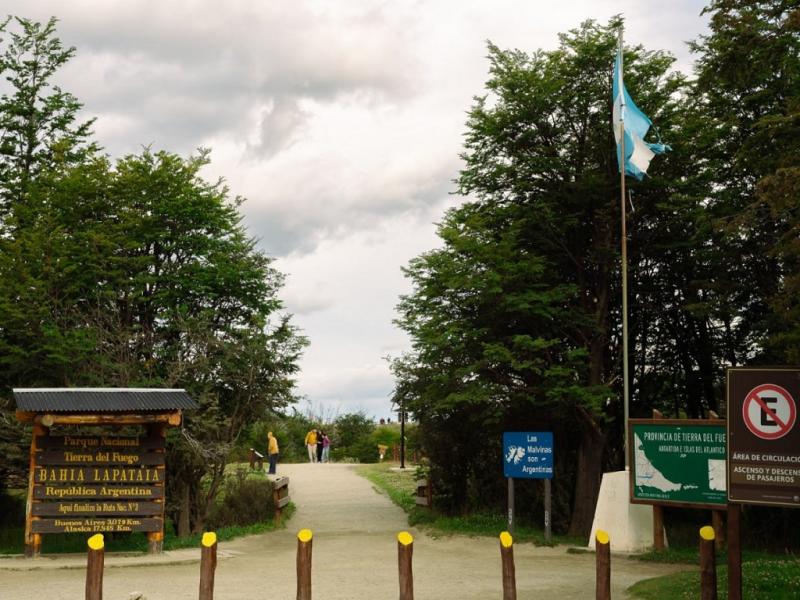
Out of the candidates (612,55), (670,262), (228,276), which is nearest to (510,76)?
(612,55)

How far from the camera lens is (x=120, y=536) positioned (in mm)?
22344

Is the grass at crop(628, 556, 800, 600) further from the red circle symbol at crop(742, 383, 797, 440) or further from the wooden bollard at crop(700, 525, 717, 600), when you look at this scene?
the red circle symbol at crop(742, 383, 797, 440)

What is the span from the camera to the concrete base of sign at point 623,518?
19.1 m

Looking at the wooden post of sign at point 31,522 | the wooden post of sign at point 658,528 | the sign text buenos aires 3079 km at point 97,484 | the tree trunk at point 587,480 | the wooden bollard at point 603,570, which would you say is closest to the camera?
the wooden bollard at point 603,570

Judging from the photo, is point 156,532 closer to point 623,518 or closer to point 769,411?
point 623,518

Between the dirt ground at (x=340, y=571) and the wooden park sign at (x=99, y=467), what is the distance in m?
0.76

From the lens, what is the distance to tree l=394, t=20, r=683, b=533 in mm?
23125

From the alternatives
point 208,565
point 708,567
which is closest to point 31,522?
point 208,565

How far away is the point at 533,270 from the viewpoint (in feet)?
74.7

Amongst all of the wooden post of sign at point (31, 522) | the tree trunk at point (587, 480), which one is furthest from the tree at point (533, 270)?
the wooden post of sign at point (31, 522)

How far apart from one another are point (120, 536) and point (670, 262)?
17.0 m

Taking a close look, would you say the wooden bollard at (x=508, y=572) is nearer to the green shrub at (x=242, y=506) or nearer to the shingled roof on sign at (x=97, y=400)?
the shingled roof on sign at (x=97, y=400)

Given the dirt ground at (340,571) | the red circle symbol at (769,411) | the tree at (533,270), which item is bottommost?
the dirt ground at (340,571)

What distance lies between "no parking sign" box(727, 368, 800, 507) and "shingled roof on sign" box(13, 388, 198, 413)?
434 inches
